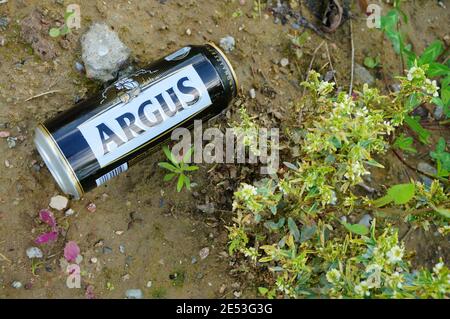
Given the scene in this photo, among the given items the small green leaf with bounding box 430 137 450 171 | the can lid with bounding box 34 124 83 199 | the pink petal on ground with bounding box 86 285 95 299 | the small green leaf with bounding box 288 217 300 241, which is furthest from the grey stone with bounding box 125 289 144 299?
the small green leaf with bounding box 430 137 450 171

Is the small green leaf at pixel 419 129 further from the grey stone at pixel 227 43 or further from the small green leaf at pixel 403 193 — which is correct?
the grey stone at pixel 227 43

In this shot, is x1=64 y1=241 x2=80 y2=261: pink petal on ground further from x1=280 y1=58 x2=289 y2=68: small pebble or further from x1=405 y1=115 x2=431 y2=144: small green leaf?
x1=405 y1=115 x2=431 y2=144: small green leaf

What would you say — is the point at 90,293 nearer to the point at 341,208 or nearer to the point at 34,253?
the point at 34,253

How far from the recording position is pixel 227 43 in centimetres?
233

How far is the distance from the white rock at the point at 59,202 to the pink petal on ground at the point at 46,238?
111 mm

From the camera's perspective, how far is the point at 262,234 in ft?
6.70

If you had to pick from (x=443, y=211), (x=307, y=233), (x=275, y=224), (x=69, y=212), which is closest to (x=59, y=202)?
(x=69, y=212)

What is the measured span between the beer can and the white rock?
166 millimetres

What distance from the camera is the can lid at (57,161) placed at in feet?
5.96
